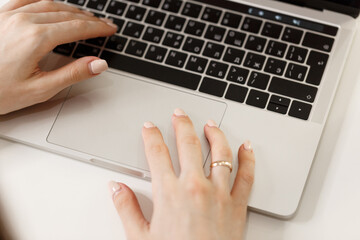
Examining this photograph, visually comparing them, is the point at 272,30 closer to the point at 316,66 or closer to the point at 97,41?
the point at 316,66

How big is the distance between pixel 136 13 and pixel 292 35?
261 millimetres

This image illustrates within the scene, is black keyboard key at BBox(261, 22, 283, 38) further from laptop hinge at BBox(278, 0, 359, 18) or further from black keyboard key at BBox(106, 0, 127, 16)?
black keyboard key at BBox(106, 0, 127, 16)

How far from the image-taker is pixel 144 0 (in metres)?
0.80

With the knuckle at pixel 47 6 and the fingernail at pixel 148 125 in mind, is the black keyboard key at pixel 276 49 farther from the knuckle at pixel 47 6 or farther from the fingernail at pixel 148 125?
the knuckle at pixel 47 6

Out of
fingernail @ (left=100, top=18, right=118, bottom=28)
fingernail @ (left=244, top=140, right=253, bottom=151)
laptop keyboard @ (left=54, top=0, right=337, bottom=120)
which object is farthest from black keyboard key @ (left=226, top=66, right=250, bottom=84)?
fingernail @ (left=100, top=18, right=118, bottom=28)

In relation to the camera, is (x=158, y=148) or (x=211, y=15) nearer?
(x=158, y=148)

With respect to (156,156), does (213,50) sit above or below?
above

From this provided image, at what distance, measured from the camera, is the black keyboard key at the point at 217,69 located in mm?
729

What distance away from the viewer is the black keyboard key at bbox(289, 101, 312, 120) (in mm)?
693

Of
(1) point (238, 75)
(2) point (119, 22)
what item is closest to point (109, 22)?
(2) point (119, 22)

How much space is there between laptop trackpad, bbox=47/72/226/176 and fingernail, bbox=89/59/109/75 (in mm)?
44

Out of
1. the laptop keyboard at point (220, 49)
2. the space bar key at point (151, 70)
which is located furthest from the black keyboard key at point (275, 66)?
the space bar key at point (151, 70)

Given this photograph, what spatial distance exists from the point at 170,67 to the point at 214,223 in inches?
10.6

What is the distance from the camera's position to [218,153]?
645 mm
